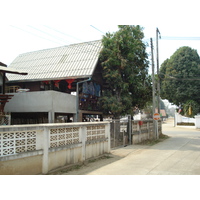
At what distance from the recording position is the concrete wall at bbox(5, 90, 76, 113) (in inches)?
493

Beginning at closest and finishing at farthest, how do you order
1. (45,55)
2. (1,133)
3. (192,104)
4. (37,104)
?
(1,133), (37,104), (45,55), (192,104)

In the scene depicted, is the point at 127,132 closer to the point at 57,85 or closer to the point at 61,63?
the point at 57,85

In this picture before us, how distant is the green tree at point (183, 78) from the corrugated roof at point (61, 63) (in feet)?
63.2

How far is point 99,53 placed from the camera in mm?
15664

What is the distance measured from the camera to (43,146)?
6531mm

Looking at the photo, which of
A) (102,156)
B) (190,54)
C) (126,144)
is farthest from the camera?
(190,54)

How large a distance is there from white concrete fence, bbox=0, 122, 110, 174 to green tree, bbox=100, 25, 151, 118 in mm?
6477

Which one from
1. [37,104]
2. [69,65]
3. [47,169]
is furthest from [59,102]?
[47,169]

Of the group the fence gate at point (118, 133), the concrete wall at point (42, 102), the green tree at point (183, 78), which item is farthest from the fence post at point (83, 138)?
the green tree at point (183, 78)

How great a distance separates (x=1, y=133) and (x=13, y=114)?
972cm

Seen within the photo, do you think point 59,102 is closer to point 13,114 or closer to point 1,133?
point 13,114

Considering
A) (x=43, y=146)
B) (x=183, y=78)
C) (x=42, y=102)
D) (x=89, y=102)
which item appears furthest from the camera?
(x=183, y=78)

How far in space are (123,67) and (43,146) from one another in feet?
33.1

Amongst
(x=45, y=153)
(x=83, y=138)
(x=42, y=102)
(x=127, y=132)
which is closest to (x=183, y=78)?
(x=127, y=132)
